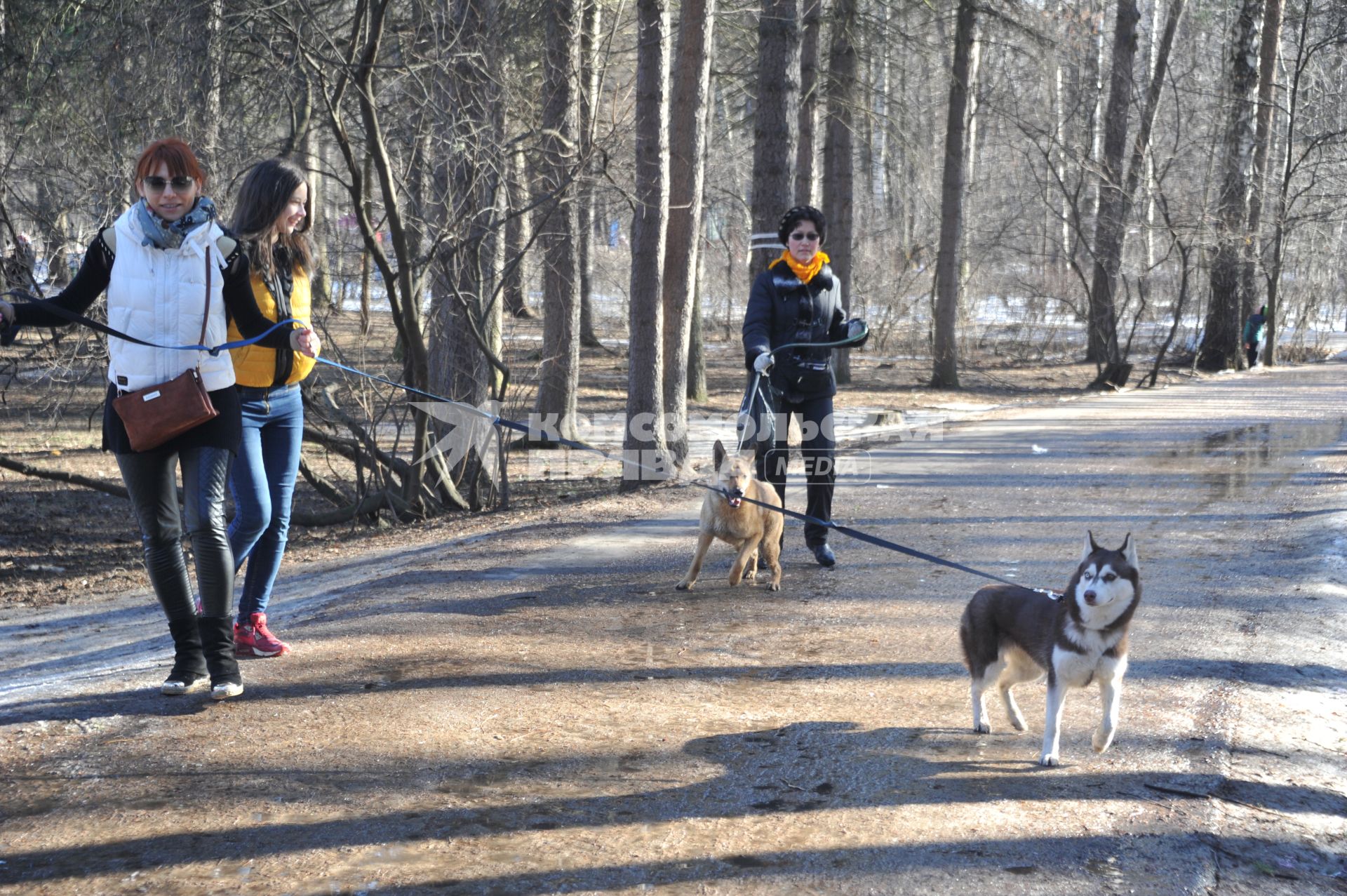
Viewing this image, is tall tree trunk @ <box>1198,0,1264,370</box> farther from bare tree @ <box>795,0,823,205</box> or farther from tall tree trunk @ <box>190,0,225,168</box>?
tall tree trunk @ <box>190,0,225,168</box>

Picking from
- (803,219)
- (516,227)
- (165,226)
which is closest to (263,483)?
→ (165,226)

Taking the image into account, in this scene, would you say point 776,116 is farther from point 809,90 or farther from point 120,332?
point 120,332

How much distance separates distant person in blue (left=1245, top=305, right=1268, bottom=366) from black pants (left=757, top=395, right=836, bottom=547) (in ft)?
91.4

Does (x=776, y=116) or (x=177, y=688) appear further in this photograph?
(x=776, y=116)

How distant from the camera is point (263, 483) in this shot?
17.3ft

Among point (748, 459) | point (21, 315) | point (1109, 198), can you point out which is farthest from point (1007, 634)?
point (1109, 198)

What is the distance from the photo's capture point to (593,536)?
31.0 feet

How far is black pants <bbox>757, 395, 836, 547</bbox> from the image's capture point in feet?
25.5

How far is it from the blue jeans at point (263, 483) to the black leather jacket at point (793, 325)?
303 centimetres

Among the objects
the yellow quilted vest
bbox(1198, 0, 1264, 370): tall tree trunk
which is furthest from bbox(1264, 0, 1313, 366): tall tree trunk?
the yellow quilted vest

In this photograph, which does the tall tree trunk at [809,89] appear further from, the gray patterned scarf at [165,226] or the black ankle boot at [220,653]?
the black ankle boot at [220,653]

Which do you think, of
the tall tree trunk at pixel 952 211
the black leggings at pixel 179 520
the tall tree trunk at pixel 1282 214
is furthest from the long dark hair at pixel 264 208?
the tall tree trunk at pixel 1282 214

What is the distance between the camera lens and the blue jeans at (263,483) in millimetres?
5195

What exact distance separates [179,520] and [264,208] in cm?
134
